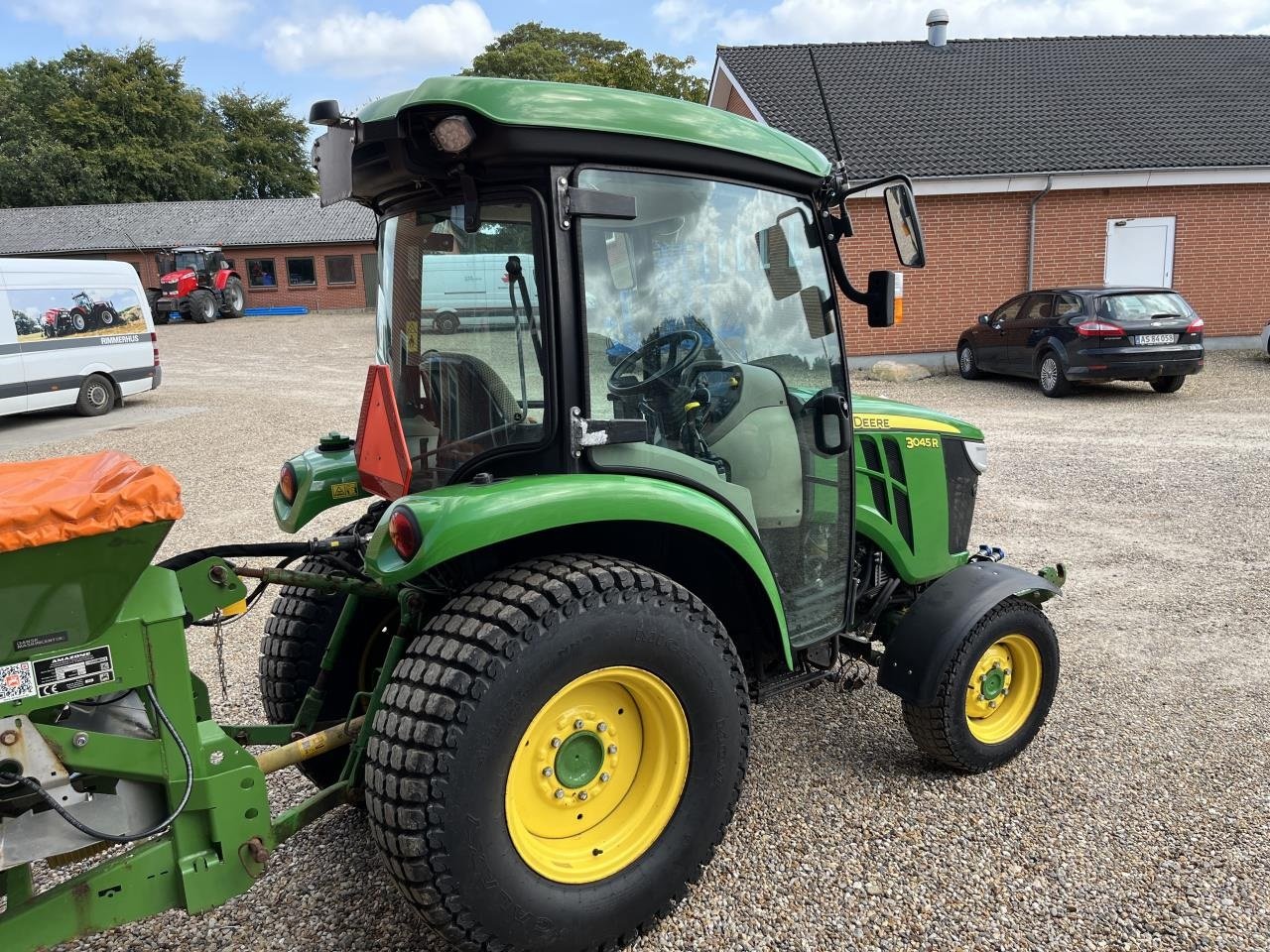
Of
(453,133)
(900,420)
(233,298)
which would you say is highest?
(233,298)

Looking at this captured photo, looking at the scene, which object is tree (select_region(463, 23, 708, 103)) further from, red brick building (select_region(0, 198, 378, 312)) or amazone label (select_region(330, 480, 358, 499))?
amazone label (select_region(330, 480, 358, 499))

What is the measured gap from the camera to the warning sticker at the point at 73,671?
184 centimetres

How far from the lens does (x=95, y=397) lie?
1375 cm

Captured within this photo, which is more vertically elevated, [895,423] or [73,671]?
[895,423]

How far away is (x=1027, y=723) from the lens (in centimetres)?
348

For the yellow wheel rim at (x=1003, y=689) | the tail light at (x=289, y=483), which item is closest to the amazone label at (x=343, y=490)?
the tail light at (x=289, y=483)

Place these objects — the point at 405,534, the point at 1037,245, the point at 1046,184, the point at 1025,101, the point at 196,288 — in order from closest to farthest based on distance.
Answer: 1. the point at 405,534
2. the point at 1046,184
3. the point at 1037,245
4. the point at 1025,101
5. the point at 196,288

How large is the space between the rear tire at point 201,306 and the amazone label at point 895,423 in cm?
3071

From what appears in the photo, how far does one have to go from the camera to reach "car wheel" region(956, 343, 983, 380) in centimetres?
1496

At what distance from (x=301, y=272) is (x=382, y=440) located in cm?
3592

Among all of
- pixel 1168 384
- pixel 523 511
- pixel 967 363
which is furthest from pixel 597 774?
pixel 967 363

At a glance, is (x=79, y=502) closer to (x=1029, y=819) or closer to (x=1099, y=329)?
(x=1029, y=819)

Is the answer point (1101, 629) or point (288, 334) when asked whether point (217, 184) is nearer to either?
point (288, 334)

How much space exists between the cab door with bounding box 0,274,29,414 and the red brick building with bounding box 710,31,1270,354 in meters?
11.9
